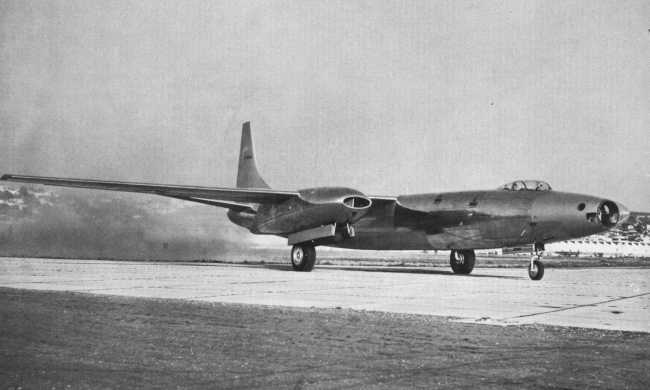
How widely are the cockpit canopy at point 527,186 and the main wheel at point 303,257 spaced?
699 centimetres

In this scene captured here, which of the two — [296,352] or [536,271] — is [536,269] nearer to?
[536,271]

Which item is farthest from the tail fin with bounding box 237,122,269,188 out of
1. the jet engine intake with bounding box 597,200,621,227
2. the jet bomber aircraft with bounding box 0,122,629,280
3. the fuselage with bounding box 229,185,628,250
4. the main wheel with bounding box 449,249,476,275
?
the jet engine intake with bounding box 597,200,621,227

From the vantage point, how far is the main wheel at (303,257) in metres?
21.7

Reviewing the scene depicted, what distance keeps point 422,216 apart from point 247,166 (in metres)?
12.0

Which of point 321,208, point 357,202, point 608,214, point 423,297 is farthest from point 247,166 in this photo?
point 423,297

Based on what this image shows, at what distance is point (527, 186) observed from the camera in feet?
64.6

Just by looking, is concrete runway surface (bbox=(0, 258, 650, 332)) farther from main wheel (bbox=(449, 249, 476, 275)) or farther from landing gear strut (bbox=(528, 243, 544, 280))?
main wheel (bbox=(449, 249, 476, 275))

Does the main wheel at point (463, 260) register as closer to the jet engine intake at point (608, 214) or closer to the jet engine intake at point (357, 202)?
the jet engine intake at point (357, 202)

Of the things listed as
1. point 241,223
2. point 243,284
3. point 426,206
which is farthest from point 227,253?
point 243,284

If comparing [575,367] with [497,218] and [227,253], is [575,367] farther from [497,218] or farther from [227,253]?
[227,253]

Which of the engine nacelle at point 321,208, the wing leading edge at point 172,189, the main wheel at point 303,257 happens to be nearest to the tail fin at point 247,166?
the wing leading edge at point 172,189

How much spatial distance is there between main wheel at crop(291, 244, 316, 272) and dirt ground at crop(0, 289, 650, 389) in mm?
13550

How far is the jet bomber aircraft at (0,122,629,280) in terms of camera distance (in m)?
17.8

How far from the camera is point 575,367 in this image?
478 centimetres
